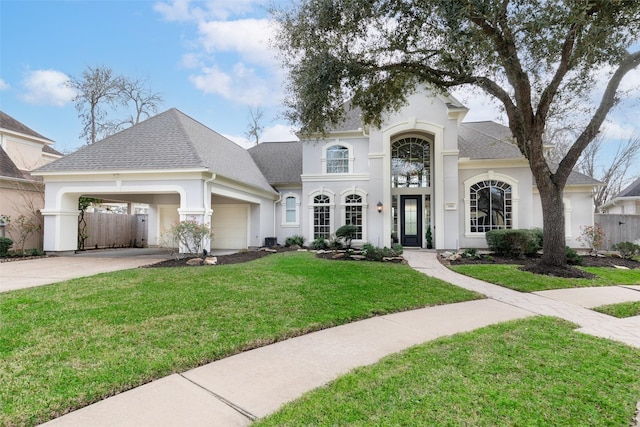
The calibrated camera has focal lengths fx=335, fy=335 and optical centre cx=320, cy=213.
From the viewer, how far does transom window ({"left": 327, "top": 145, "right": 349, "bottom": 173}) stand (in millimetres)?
16203

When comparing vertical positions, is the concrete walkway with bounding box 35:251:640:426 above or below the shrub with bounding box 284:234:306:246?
below

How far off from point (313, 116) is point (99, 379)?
22.2 feet

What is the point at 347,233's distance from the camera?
1433 cm

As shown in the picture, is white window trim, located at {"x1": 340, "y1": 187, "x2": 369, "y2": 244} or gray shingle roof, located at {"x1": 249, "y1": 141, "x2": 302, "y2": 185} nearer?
white window trim, located at {"x1": 340, "y1": 187, "x2": 369, "y2": 244}

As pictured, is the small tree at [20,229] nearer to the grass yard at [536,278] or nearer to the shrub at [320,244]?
the shrub at [320,244]

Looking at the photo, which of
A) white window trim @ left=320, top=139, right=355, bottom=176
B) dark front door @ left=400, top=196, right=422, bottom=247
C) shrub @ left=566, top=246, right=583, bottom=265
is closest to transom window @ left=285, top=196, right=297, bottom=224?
white window trim @ left=320, top=139, right=355, bottom=176

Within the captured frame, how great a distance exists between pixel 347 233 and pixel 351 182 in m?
2.83

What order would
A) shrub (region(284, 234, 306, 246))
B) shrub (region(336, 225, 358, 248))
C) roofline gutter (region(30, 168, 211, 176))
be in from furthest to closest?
1. shrub (region(284, 234, 306, 246))
2. shrub (region(336, 225, 358, 248))
3. roofline gutter (region(30, 168, 211, 176))

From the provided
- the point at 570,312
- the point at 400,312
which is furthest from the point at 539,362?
the point at 570,312

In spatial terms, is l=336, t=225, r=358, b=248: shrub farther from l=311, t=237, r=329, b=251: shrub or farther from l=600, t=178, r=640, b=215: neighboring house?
l=600, t=178, r=640, b=215: neighboring house

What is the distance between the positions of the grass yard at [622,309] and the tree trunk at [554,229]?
3071 millimetres

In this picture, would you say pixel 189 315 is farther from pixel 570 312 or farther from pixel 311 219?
pixel 311 219

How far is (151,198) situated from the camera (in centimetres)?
1612

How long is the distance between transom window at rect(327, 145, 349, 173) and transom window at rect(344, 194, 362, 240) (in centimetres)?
141
